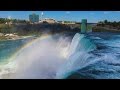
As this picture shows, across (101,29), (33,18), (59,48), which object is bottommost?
(59,48)

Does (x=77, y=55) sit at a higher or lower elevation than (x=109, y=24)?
lower

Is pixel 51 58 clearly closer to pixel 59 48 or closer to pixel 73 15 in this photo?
pixel 59 48

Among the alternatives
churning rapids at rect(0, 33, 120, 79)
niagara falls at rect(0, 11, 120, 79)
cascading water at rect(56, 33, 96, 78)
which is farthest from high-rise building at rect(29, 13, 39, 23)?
cascading water at rect(56, 33, 96, 78)

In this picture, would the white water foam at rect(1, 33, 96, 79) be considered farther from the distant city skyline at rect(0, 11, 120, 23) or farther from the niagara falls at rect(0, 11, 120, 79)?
the distant city skyline at rect(0, 11, 120, 23)

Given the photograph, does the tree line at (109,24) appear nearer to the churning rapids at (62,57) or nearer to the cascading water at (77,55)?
the churning rapids at (62,57)

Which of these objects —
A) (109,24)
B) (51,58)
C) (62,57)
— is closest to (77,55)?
(62,57)
